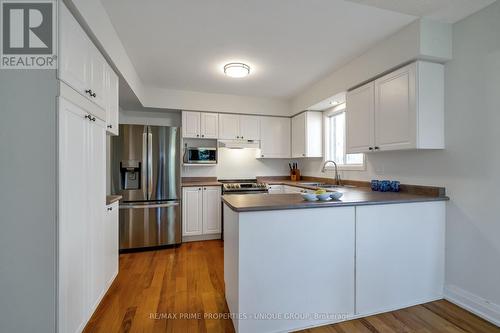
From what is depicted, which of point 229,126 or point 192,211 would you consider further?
point 229,126

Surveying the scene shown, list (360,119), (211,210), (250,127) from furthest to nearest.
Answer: (250,127) → (211,210) → (360,119)

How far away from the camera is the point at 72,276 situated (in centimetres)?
141

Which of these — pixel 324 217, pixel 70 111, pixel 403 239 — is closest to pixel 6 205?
pixel 70 111

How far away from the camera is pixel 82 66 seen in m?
1.55

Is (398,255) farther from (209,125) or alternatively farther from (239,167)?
(209,125)

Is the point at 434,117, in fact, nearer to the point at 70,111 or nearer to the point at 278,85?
the point at 278,85

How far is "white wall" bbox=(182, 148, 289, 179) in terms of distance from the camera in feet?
14.0

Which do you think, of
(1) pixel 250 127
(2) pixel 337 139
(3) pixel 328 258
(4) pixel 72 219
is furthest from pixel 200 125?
(3) pixel 328 258

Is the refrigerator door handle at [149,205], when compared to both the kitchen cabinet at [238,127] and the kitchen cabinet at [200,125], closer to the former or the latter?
the kitchen cabinet at [200,125]

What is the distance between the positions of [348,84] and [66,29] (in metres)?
2.74

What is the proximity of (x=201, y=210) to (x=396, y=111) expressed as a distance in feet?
9.78

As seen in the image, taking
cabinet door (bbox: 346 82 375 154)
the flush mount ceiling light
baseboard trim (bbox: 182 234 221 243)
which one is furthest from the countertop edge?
baseboard trim (bbox: 182 234 221 243)

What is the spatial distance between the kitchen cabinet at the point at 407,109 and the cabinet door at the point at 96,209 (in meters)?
2.67

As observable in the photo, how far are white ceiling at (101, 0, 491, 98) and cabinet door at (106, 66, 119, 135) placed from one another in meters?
0.41
